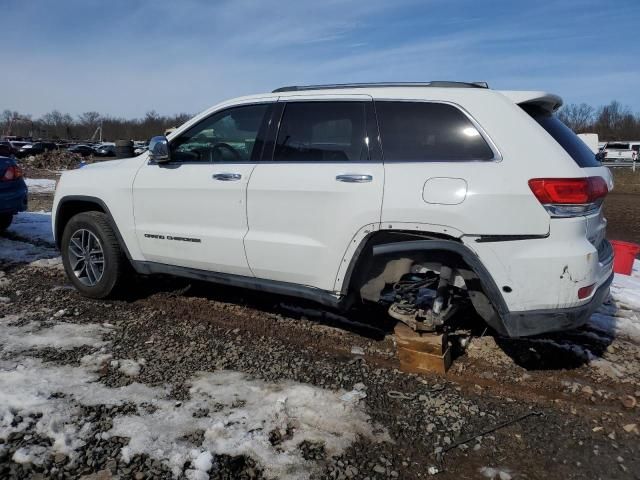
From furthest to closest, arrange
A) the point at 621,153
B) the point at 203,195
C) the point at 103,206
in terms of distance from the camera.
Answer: the point at 621,153
the point at 103,206
the point at 203,195

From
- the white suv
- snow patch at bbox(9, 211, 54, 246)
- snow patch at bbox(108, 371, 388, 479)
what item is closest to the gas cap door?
the white suv

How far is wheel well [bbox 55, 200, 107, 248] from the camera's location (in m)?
5.14

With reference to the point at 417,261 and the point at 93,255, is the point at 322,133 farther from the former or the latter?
the point at 93,255

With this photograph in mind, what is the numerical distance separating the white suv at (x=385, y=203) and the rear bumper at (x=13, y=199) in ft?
12.5

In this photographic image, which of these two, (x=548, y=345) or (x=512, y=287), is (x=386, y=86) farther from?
(x=548, y=345)

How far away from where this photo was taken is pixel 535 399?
11.3ft

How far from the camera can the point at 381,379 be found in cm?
364

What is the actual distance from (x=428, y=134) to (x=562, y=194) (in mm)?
912

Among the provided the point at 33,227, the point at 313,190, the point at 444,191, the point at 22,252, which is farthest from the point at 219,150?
the point at 33,227

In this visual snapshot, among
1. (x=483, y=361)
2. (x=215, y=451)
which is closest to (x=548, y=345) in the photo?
(x=483, y=361)

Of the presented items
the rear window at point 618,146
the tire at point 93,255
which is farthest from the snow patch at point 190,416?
the rear window at point 618,146

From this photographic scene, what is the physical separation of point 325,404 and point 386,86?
2.20 meters

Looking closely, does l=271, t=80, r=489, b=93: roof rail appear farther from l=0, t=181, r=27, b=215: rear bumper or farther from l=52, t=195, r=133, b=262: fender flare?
l=0, t=181, r=27, b=215: rear bumper

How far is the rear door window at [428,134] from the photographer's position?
3338mm
